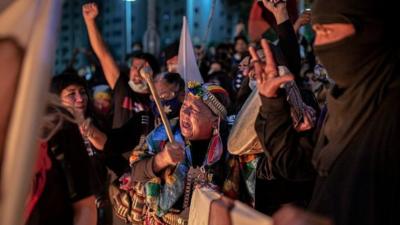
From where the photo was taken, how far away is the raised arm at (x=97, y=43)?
5.53 m

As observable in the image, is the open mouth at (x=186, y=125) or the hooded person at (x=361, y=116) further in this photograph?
the open mouth at (x=186, y=125)

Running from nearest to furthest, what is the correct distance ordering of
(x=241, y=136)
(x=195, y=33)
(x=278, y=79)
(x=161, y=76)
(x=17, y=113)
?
(x=17, y=113) → (x=278, y=79) → (x=241, y=136) → (x=161, y=76) → (x=195, y=33)

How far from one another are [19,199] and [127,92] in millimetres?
3759

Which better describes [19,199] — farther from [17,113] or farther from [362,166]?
[362,166]

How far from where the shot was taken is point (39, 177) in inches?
107

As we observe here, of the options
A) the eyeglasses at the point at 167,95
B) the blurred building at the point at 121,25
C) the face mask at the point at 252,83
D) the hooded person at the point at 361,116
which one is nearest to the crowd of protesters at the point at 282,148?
the hooded person at the point at 361,116

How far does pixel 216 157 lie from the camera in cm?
375

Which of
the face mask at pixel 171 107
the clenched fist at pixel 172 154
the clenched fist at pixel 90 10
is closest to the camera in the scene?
the clenched fist at pixel 172 154

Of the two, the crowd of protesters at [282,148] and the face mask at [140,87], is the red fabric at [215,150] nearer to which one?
the crowd of protesters at [282,148]

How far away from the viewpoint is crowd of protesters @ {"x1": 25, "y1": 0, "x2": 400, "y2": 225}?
220cm

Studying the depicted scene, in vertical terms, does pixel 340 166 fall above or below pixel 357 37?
below

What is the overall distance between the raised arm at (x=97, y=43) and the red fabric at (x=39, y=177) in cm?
298

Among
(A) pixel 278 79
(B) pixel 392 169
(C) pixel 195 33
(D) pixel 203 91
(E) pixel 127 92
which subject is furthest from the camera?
(C) pixel 195 33

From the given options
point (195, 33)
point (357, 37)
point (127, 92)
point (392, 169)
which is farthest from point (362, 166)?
point (195, 33)
